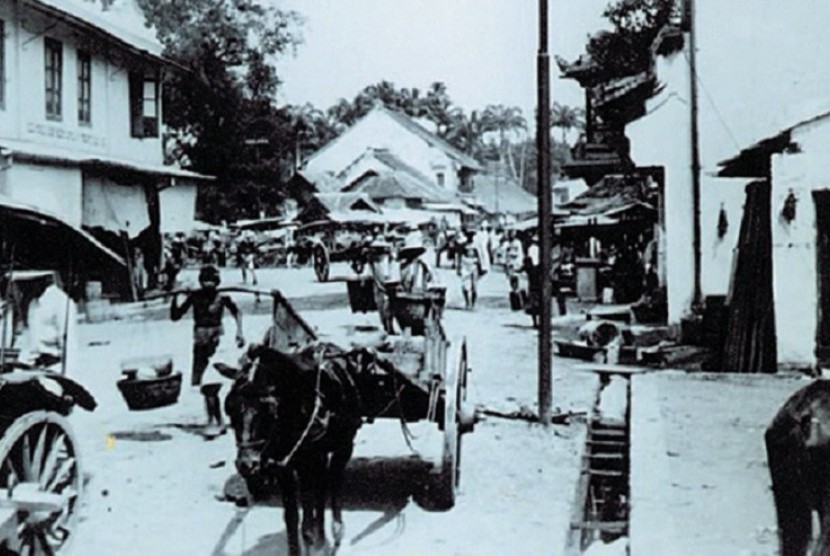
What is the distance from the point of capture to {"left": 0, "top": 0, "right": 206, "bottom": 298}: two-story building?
3436 millimetres

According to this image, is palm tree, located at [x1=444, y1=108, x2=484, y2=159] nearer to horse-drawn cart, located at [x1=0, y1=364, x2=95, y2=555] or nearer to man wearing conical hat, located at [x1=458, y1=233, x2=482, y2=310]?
horse-drawn cart, located at [x1=0, y1=364, x2=95, y2=555]

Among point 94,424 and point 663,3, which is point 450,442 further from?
point 663,3

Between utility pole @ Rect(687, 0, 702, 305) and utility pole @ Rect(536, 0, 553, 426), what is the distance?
1749mm

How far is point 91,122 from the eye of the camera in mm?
4379

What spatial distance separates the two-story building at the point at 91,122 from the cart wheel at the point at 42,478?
0.72 metres

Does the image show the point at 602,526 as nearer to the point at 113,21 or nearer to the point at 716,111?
the point at 113,21

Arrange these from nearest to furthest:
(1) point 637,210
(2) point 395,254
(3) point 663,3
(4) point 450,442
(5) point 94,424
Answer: (4) point 450,442
(5) point 94,424
(2) point 395,254
(3) point 663,3
(1) point 637,210

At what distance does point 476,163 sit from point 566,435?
119 centimetres

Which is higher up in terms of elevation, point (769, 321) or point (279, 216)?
point (279, 216)

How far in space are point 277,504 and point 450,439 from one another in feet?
1.89

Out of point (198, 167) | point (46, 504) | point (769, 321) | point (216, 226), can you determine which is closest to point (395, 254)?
point (216, 226)

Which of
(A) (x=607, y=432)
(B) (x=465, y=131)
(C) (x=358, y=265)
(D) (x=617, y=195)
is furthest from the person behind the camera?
(D) (x=617, y=195)

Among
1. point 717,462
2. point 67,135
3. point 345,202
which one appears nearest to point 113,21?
point 67,135

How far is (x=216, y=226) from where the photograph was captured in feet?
13.9
